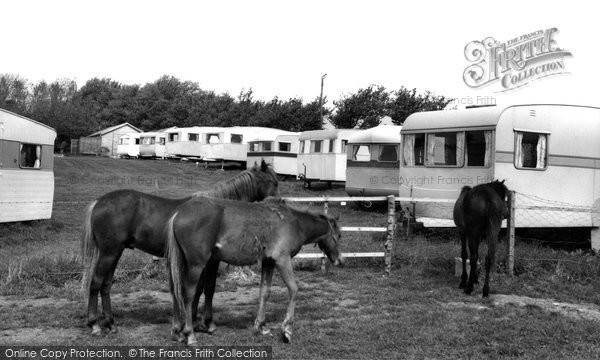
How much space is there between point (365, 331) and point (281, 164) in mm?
25061

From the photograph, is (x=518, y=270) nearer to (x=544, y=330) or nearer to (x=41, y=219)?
(x=544, y=330)

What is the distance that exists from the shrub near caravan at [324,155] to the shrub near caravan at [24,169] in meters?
11.9

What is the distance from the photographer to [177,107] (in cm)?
6619

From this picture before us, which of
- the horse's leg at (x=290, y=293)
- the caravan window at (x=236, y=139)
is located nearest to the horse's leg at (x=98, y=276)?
the horse's leg at (x=290, y=293)

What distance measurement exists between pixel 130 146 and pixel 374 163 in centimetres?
3682

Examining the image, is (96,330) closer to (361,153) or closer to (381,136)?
(381,136)

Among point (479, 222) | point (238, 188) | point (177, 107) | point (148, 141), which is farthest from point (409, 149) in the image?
point (177, 107)

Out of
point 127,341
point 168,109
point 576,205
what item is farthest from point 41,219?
point 168,109

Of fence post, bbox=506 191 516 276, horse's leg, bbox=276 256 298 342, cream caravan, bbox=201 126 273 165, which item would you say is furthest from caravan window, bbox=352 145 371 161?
cream caravan, bbox=201 126 273 165

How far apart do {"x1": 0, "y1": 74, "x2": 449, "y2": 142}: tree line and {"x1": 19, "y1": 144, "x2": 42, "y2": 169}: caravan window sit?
92.5 ft

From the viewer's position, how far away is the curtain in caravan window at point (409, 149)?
13812 millimetres

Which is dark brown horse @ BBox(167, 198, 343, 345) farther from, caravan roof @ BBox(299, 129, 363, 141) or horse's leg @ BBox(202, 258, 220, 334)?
caravan roof @ BBox(299, 129, 363, 141)

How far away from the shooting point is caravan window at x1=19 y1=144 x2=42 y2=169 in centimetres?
1533

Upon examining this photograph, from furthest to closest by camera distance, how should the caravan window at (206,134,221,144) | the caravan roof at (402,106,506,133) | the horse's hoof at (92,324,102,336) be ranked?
the caravan window at (206,134,221,144), the caravan roof at (402,106,506,133), the horse's hoof at (92,324,102,336)
